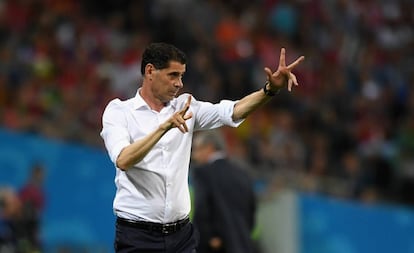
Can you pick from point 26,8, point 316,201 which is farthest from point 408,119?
point 26,8

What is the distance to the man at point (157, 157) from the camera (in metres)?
7.18

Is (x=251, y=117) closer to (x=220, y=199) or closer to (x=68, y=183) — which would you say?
(x=68, y=183)

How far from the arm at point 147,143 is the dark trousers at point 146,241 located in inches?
21.4

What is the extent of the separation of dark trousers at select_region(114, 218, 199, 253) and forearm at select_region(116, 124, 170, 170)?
544mm

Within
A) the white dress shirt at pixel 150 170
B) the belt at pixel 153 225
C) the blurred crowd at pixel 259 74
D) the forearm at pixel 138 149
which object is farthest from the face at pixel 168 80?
the blurred crowd at pixel 259 74

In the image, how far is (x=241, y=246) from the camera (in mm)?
9523

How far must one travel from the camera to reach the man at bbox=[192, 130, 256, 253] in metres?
9.52

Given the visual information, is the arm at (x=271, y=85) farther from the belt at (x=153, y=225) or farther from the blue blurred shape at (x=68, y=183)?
the blue blurred shape at (x=68, y=183)

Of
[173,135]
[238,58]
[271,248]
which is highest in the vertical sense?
[238,58]

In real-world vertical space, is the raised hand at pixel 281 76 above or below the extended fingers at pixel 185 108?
above

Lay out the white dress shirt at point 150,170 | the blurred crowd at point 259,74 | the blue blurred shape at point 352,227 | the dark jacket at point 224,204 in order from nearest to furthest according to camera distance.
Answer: the white dress shirt at point 150,170
the dark jacket at point 224,204
the blurred crowd at point 259,74
the blue blurred shape at point 352,227

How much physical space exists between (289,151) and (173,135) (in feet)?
29.1

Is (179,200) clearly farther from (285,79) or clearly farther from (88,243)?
(88,243)

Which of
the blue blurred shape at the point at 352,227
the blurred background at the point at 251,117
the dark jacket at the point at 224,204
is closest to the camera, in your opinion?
the dark jacket at the point at 224,204
